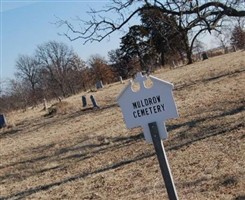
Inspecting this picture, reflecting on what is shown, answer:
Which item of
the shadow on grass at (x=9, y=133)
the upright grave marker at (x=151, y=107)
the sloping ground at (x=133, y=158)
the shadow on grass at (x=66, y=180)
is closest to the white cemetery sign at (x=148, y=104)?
the upright grave marker at (x=151, y=107)

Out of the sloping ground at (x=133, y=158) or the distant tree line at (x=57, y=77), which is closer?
the sloping ground at (x=133, y=158)

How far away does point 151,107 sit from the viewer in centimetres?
358

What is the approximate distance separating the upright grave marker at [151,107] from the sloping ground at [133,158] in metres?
1.52

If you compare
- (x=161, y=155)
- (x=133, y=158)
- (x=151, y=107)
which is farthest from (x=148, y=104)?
(x=133, y=158)

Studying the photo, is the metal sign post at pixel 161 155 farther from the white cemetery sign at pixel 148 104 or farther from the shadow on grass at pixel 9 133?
the shadow on grass at pixel 9 133

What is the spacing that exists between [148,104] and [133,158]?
12.6ft

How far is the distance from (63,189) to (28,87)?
67033 mm

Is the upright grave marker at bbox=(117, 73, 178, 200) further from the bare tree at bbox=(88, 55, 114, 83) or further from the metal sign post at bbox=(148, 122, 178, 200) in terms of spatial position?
the bare tree at bbox=(88, 55, 114, 83)

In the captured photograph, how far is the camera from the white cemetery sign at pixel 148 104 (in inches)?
139

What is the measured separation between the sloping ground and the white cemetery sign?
161 centimetres

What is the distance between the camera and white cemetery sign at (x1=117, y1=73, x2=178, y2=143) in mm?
3535

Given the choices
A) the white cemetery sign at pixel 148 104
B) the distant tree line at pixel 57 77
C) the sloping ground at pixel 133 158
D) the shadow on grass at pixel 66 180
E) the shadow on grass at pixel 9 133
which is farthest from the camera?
the distant tree line at pixel 57 77

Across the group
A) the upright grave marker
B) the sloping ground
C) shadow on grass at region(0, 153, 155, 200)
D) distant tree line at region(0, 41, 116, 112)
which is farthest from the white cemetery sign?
distant tree line at region(0, 41, 116, 112)

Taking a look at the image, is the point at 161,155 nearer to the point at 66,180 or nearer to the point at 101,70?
the point at 66,180
